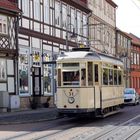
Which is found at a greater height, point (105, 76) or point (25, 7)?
point (25, 7)

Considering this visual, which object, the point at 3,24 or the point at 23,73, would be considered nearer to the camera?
the point at 3,24

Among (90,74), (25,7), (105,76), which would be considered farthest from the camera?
(25,7)

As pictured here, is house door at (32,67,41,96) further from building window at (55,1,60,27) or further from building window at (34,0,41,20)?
building window at (55,1,60,27)

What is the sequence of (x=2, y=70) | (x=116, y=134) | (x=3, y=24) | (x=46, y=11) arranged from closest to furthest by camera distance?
(x=116, y=134) → (x=2, y=70) → (x=3, y=24) → (x=46, y=11)

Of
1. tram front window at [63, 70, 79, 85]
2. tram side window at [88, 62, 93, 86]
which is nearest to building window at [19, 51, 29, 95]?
tram front window at [63, 70, 79, 85]

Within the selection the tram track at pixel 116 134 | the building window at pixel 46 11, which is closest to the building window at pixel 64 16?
the building window at pixel 46 11

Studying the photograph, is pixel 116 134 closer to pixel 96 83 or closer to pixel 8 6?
pixel 96 83

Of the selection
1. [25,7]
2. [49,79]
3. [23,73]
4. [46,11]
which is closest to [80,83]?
[23,73]

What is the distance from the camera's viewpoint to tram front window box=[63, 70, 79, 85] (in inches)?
906

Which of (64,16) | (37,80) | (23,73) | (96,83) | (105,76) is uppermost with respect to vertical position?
(64,16)

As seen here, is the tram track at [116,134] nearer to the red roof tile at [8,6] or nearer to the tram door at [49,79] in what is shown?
the red roof tile at [8,6]

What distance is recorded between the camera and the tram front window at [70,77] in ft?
75.5

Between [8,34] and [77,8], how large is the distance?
52.7 ft

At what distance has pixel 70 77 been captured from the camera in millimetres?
23172
